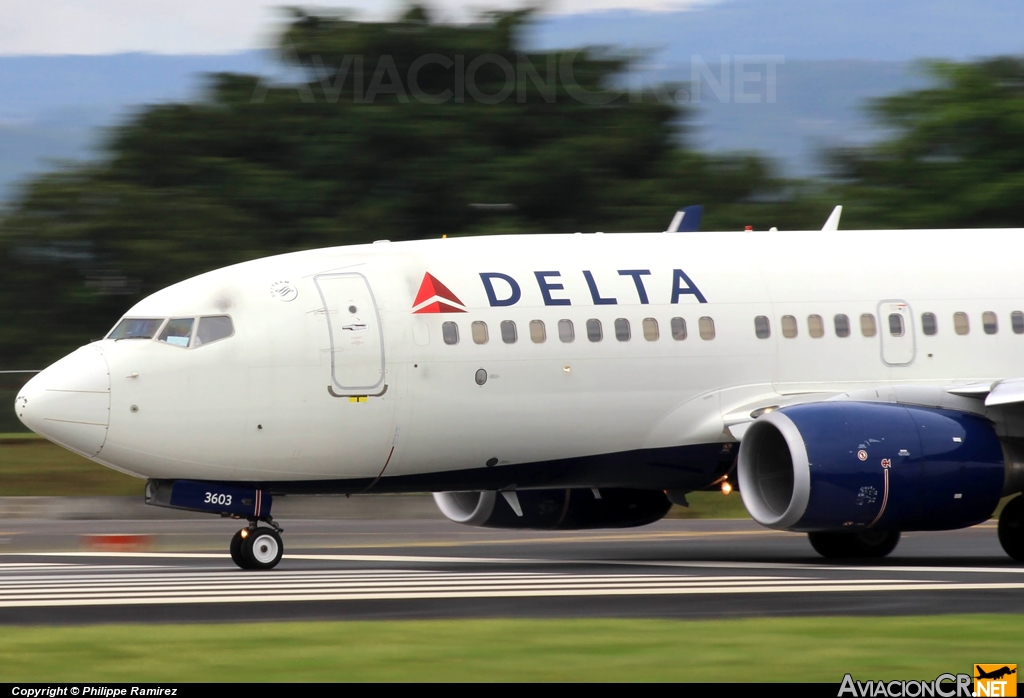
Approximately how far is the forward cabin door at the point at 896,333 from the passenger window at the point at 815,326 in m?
0.72

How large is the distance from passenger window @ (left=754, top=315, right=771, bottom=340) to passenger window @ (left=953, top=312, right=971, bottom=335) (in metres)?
2.31

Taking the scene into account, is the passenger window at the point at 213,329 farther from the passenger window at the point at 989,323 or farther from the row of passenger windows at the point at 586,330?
the passenger window at the point at 989,323

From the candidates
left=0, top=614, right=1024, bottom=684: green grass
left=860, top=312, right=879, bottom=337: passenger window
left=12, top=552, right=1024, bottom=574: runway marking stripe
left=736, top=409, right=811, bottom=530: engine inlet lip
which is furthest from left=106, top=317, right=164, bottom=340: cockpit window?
left=860, top=312, right=879, bottom=337: passenger window

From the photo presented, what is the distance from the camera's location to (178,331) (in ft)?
55.6

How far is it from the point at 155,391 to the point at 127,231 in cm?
2098

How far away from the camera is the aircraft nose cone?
53.4ft

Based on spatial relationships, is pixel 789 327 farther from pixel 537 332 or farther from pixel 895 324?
pixel 537 332

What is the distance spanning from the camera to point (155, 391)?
54.3 feet

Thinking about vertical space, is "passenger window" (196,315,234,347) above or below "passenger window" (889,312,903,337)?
below

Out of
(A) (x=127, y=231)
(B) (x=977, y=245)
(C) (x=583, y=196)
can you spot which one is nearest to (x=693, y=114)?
(C) (x=583, y=196)

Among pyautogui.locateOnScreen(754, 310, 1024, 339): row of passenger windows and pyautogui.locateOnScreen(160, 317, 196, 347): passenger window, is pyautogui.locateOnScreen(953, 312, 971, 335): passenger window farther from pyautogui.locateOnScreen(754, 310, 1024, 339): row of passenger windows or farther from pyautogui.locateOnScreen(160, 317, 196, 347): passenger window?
pyautogui.locateOnScreen(160, 317, 196, 347): passenger window

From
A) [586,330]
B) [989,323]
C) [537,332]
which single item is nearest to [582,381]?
[586,330]

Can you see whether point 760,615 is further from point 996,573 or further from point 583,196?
point 583,196

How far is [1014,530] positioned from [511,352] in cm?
624
